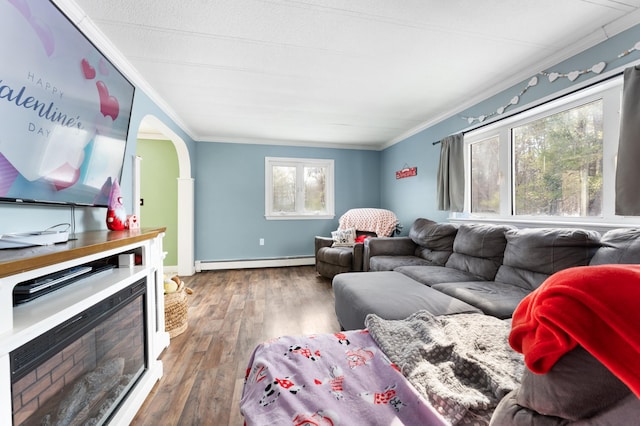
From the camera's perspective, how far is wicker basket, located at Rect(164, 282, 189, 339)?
2293 millimetres

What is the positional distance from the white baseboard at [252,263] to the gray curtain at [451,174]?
104 inches

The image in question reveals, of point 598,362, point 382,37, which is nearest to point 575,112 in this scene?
point 382,37

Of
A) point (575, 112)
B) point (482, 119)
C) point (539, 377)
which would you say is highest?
point (482, 119)

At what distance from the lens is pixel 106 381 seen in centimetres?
133

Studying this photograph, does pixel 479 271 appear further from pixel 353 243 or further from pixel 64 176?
pixel 64 176

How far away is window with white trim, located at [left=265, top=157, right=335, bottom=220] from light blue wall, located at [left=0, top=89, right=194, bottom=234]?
6.50 ft

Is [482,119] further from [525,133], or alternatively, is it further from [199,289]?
[199,289]

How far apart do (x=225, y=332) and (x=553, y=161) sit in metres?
3.32

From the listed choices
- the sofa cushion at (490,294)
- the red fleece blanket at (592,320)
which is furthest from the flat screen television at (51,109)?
the sofa cushion at (490,294)

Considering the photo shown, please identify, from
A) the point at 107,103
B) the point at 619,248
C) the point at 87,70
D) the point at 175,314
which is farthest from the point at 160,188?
the point at 619,248

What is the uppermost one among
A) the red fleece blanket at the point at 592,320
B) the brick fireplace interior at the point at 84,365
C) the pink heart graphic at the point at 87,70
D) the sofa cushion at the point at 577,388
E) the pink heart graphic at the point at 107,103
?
the pink heart graphic at the point at 87,70

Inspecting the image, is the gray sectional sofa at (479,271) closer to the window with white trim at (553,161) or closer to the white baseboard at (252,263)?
the window with white trim at (553,161)

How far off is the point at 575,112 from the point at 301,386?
2.92 metres

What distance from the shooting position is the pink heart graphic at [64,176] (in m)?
1.38
